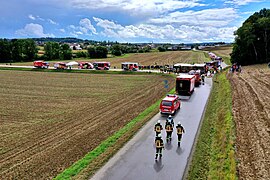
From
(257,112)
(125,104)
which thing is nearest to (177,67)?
(125,104)

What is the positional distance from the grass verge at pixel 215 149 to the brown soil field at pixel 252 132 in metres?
0.44

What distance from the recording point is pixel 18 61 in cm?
10050

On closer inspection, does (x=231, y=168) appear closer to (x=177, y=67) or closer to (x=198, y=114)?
(x=198, y=114)

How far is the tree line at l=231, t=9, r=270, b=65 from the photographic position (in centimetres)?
5994

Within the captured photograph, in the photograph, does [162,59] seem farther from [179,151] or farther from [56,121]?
[179,151]

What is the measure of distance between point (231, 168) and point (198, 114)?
1135cm

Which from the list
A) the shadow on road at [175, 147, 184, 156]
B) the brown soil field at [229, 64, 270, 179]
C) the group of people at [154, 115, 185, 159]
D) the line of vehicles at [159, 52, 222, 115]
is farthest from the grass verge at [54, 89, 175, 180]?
the brown soil field at [229, 64, 270, 179]

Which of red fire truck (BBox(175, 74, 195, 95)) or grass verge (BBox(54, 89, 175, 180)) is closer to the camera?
grass verge (BBox(54, 89, 175, 180))

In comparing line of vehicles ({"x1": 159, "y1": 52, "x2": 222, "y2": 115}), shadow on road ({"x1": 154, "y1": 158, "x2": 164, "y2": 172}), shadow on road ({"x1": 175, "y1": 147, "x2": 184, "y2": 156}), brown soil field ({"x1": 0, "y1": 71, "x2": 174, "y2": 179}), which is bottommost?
shadow on road ({"x1": 154, "y1": 158, "x2": 164, "y2": 172})

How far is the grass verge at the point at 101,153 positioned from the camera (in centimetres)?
1289

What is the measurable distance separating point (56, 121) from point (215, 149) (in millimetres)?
13111

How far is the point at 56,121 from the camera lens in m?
22.1

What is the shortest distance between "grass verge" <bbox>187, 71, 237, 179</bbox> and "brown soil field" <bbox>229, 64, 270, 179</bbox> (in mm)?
439

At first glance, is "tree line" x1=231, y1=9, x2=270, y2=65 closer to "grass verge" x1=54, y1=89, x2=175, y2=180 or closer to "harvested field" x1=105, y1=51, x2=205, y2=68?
"harvested field" x1=105, y1=51, x2=205, y2=68
